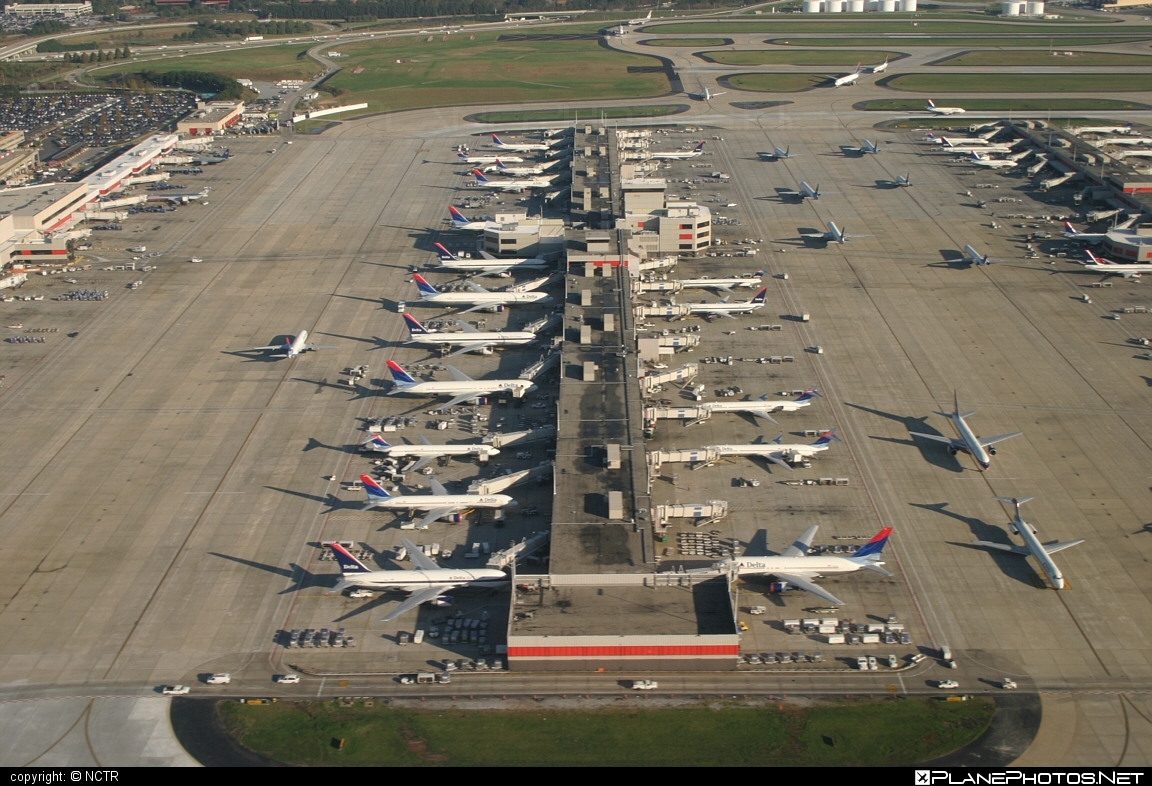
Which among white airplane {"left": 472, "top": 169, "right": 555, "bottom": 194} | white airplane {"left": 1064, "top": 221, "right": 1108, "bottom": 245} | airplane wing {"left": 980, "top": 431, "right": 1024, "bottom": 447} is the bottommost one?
airplane wing {"left": 980, "top": 431, "right": 1024, "bottom": 447}

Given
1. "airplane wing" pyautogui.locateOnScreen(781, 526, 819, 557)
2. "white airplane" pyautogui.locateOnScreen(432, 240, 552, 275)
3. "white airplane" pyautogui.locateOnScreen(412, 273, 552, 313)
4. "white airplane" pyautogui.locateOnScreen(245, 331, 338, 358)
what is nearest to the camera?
"airplane wing" pyautogui.locateOnScreen(781, 526, 819, 557)

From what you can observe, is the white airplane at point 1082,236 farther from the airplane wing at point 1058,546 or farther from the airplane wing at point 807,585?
the airplane wing at point 807,585

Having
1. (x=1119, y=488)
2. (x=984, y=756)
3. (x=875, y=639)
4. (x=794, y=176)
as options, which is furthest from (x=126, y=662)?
(x=794, y=176)

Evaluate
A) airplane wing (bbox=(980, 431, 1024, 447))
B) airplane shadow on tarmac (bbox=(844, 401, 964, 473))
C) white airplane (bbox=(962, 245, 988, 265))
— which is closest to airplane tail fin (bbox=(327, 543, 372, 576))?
airplane shadow on tarmac (bbox=(844, 401, 964, 473))

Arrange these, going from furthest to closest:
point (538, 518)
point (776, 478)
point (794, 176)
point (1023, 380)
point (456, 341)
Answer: point (794, 176), point (456, 341), point (1023, 380), point (776, 478), point (538, 518)

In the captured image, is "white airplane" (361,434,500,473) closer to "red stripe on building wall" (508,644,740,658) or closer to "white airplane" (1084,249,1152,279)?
"red stripe on building wall" (508,644,740,658)

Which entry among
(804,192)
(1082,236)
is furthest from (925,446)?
(804,192)

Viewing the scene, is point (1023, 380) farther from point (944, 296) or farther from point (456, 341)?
point (456, 341)

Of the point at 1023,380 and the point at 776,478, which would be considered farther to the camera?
the point at 1023,380
